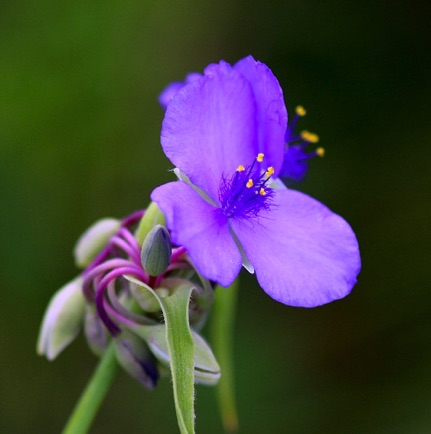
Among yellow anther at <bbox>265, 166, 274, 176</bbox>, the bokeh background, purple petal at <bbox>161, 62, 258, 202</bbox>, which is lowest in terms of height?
the bokeh background

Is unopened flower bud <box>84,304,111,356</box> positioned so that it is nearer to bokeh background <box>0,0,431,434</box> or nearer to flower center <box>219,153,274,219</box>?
flower center <box>219,153,274,219</box>

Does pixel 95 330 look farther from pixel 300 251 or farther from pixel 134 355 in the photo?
pixel 300 251

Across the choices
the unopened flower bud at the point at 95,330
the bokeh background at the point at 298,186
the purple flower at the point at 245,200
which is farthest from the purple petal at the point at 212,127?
the bokeh background at the point at 298,186

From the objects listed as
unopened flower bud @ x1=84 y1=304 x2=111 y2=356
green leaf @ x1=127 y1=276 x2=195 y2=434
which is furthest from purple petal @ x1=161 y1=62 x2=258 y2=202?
unopened flower bud @ x1=84 y1=304 x2=111 y2=356

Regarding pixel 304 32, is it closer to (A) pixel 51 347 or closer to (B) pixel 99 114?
(B) pixel 99 114

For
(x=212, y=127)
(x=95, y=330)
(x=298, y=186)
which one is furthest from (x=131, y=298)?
(x=298, y=186)

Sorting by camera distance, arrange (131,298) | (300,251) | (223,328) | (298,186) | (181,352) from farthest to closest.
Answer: (298,186), (223,328), (131,298), (300,251), (181,352)

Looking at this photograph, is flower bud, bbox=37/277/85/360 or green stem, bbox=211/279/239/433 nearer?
flower bud, bbox=37/277/85/360
